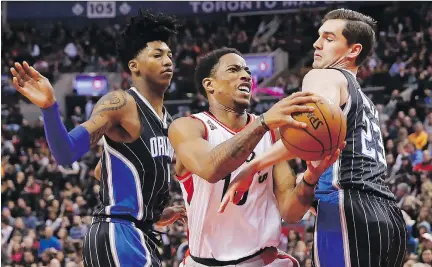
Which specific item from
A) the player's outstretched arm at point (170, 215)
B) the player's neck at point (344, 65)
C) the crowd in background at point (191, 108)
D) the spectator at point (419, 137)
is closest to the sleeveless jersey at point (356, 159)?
the player's neck at point (344, 65)

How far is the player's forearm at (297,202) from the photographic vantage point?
4.58 meters

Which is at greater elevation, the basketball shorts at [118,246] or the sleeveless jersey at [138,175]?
the sleeveless jersey at [138,175]

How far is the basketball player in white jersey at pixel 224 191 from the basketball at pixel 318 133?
0.34 metres

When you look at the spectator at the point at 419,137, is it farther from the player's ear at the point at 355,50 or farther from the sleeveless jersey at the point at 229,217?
the sleeveless jersey at the point at 229,217

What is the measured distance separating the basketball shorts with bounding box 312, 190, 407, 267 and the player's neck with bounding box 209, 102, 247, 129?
0.71 m

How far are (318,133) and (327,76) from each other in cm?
60

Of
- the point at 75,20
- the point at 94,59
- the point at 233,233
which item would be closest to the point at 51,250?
the point at 233,233

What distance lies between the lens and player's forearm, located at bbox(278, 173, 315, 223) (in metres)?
4.58

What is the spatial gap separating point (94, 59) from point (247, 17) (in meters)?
4.84

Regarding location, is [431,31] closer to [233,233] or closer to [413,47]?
[413,47]

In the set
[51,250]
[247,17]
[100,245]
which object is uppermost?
[247,17]

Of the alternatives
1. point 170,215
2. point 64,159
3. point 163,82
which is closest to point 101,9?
point 163,82

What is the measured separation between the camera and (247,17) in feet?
82.2

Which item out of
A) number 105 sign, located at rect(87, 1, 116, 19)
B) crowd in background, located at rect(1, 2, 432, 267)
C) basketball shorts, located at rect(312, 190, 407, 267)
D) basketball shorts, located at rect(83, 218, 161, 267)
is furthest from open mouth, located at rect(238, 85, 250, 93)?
number 105 sign, located at rect(87, 1, 116, 19)
